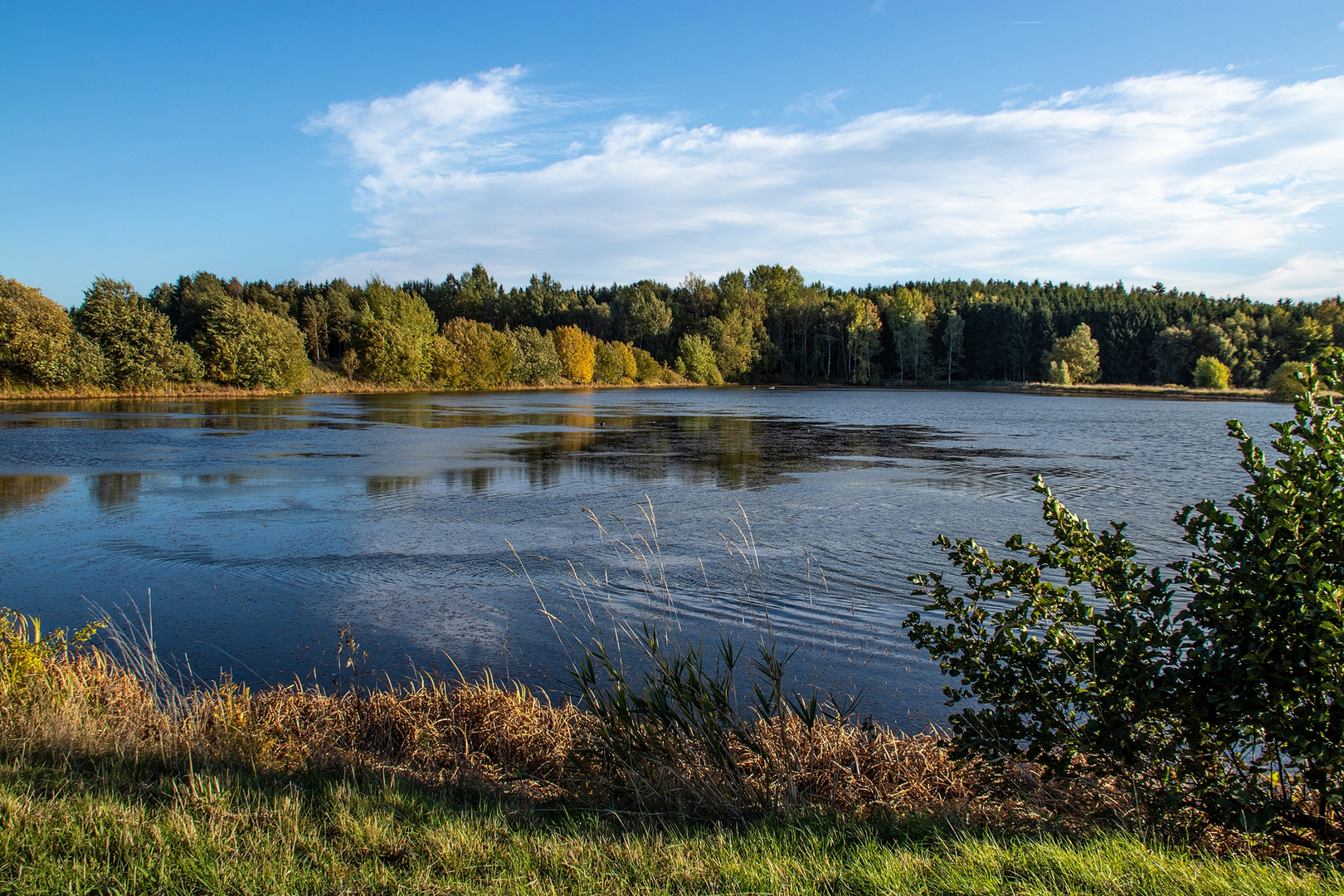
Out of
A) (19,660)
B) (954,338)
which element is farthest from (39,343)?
(954,338)

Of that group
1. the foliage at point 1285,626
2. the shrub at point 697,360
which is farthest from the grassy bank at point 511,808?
the shrub at point 697,360

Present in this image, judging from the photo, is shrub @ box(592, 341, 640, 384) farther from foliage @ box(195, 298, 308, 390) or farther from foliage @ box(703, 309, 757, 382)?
foliage @ box(195, 298, 308, 390)

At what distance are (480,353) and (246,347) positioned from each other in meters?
29.5

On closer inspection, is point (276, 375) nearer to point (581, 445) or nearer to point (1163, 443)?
point (581, 445)

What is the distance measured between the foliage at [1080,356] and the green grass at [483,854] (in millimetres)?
116800

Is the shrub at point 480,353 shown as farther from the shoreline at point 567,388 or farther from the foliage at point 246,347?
the foliage at point 246,347

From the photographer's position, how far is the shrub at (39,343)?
56.4 m

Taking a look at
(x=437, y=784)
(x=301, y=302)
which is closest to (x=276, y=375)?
(x=301, y=302)

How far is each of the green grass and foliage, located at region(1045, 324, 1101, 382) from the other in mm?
116800

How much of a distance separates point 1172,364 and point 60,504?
121421mm

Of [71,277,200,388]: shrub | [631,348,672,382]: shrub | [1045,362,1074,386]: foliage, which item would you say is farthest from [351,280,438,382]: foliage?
[1045,362,1074,386]: foliage

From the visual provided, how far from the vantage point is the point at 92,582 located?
1023 centimetres

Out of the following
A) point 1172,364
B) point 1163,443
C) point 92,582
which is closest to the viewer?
point 92,582

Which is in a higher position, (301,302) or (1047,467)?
(301,302)
